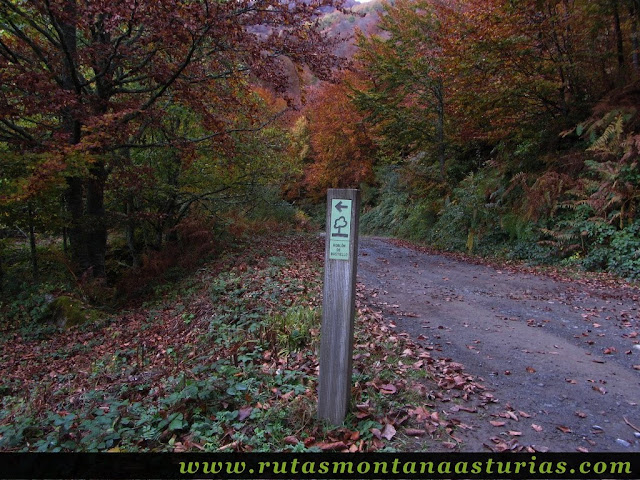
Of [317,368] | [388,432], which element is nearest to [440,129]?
[317,368]

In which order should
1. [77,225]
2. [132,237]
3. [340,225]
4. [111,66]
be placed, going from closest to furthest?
[340,225], [111,66], [77,225], [132,237]

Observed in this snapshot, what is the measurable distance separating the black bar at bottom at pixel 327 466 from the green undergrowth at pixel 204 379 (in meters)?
0.14

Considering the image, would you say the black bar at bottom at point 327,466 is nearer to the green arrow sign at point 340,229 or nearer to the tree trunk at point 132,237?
the green arrow sign at point 340,229

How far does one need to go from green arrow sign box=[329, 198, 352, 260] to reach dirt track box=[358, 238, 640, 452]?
173 centimetres

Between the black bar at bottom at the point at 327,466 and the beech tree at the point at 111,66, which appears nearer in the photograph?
the black bar at bottom at the point at 327,466

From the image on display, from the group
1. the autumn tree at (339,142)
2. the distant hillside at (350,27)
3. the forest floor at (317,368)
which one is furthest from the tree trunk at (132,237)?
the autumn tree at (339,142)

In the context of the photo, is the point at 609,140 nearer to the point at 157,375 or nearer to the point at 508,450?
the point at 508,450

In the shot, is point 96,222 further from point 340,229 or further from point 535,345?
point 535,345

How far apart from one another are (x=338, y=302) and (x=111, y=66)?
315 inches

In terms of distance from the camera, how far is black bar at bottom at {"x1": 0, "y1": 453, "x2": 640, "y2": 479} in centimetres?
283

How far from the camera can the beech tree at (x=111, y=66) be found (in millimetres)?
7047

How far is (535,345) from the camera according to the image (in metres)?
5.17

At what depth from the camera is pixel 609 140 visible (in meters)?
10.1

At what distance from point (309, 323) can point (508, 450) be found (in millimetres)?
2656
